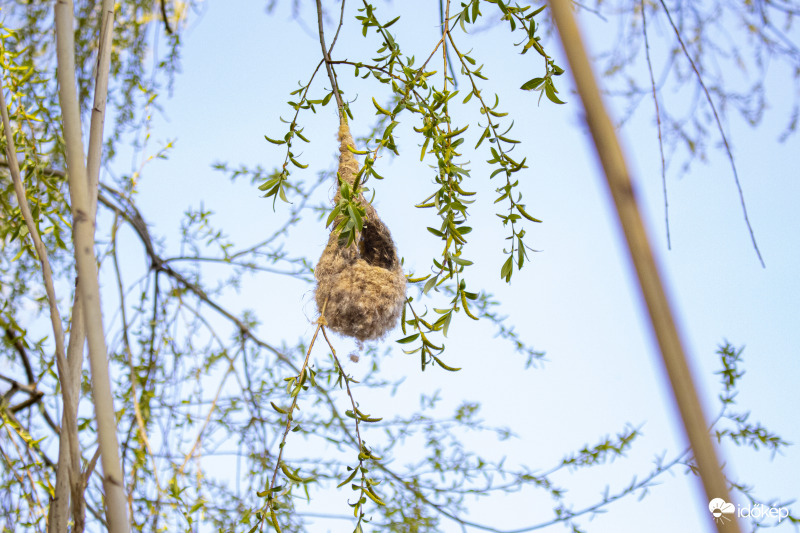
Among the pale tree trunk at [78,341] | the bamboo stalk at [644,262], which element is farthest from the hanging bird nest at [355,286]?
the bamboo stalk at [644,262]

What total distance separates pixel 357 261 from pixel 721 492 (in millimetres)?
821

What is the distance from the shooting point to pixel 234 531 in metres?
1.30

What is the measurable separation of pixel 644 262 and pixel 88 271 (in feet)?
1.41

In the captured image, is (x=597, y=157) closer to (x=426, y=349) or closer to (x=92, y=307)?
(x=92, y=307)

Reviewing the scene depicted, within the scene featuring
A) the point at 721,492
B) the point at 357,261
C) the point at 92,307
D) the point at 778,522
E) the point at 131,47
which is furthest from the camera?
the point at 131,47

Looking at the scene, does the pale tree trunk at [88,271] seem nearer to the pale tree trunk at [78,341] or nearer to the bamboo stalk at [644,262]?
the pale tree trunk at [78,341]

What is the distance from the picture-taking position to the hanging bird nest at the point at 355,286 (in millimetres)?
956

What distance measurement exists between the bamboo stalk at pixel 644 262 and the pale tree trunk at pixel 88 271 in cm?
38

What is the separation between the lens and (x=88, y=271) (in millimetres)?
503

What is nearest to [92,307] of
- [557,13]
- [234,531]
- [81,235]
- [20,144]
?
[81,235]

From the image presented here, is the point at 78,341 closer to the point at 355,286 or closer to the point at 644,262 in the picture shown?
the point at 355,286

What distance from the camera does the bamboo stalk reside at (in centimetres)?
18

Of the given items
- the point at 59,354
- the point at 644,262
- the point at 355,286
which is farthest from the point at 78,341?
the point at 644,262

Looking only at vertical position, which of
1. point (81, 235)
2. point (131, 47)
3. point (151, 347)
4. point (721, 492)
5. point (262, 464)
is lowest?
point (721, 492)
